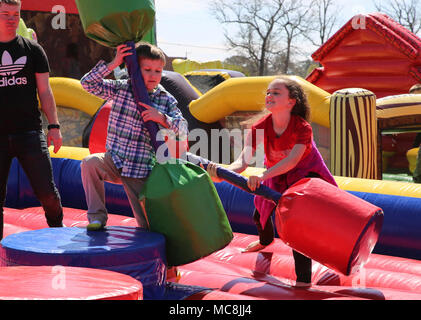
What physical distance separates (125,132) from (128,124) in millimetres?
43

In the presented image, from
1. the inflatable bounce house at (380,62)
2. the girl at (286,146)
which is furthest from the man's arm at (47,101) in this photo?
the inflatable bounce house at (380,62)

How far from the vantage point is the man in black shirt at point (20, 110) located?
2959 mm

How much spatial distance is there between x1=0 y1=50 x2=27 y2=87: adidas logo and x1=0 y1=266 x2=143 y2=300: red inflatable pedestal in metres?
1.43

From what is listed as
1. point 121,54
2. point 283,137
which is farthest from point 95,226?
point 283,137

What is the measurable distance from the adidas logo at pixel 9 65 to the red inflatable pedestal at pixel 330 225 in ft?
5.31

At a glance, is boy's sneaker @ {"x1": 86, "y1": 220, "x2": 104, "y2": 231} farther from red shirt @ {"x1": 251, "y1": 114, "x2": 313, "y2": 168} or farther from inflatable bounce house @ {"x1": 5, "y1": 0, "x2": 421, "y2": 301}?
red shirt @ {"x1": 251, "y1": 114, "x2": 313, "y2": 168}

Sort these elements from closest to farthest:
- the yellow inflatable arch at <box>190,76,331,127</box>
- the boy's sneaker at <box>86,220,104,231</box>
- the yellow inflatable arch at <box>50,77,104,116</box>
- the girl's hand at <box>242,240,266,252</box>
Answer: the boy's sneaker at <box>86,220,104,231</box> → the girl's hand at <box>242,240,266,252</box> → the yellow inflatable arch at <box>190,76,331,127</box> → the yellow inflatable arch at <box>50,77,104,116</box>

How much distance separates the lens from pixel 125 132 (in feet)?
9.01

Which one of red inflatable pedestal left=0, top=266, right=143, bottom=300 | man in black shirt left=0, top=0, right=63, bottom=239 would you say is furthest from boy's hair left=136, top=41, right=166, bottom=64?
red inflatable pedestal left=0, top=266, right=143, bottom=300

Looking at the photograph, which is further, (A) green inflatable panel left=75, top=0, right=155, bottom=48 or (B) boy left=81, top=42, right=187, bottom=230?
(B) boy left=81, top=42, right=187, bottom=230

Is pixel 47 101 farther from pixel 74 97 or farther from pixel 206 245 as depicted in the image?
pixel 74 97

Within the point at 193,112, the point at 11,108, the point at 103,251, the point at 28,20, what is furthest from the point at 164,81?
the point at 28,20

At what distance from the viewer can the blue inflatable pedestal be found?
85.3 inches

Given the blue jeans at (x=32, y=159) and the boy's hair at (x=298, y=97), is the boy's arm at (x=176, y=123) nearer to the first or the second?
the boy's hair at (x=298, y=97)
